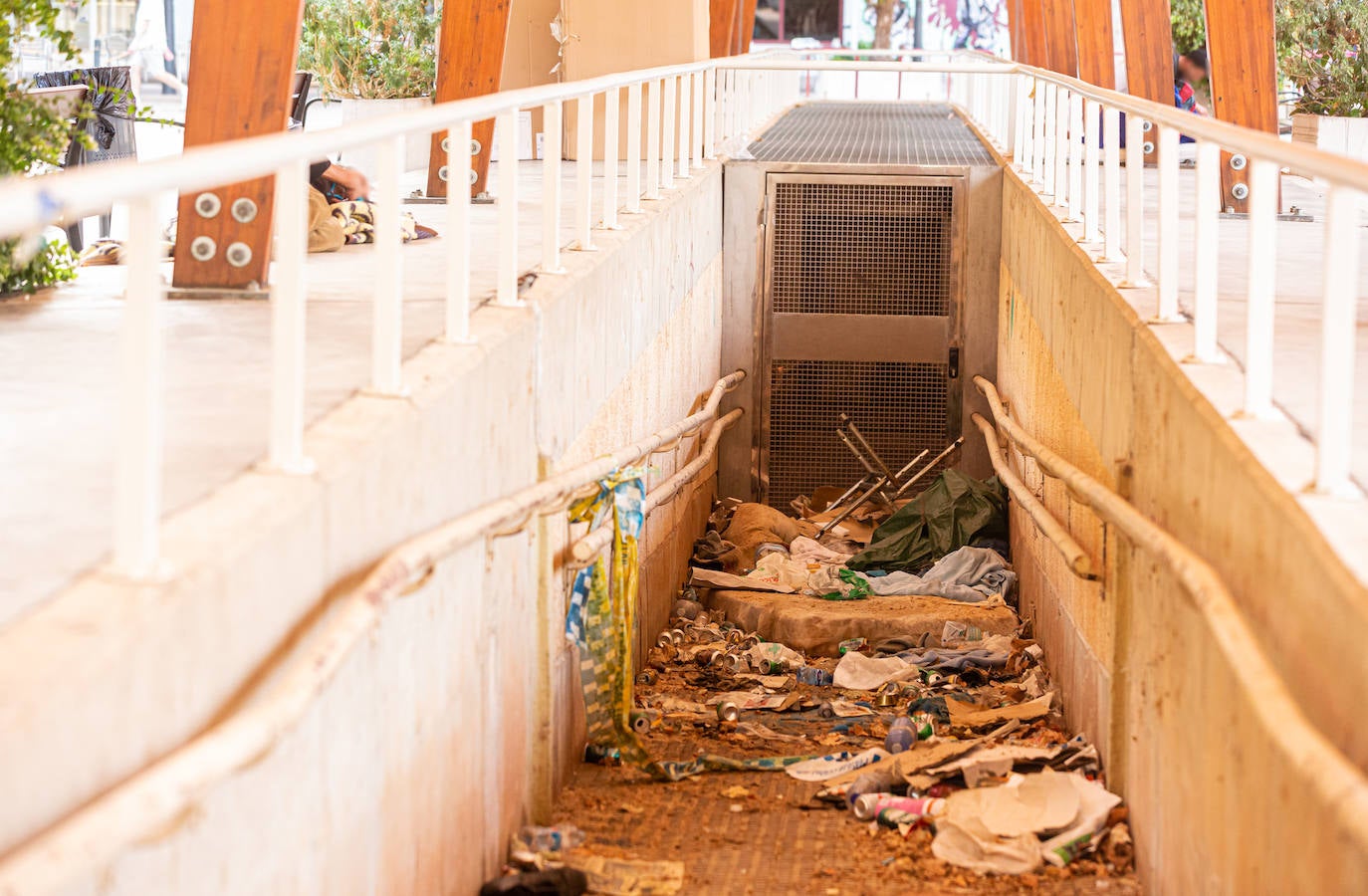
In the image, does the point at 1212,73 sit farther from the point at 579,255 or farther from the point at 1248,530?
the point at 1248,530

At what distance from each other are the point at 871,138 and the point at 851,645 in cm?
764

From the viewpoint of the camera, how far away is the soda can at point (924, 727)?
20.8 ft

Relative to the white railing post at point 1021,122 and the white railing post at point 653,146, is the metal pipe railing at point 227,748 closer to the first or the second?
the white railing post at point 653,146

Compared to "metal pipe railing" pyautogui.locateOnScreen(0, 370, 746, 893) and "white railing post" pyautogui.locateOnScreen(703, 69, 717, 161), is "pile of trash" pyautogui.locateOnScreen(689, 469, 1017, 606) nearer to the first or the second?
"white railing post" pyautogui.locateOnScreen(703, 69, 717, 161)

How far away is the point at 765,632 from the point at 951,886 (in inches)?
156

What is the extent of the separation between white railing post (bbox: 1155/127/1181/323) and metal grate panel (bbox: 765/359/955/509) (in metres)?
7.23

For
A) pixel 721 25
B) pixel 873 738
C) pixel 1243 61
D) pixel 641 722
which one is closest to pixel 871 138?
pixel 721 25

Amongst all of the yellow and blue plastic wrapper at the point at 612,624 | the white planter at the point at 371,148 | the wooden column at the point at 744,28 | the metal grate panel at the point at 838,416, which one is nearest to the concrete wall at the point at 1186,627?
the yellow and blue plastic wrapper at the point at 612,624

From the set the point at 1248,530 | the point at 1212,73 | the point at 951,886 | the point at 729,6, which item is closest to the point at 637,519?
the point at 951,886

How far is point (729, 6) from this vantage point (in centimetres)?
1794

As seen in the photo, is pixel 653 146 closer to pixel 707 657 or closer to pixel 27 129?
pixel 707 657

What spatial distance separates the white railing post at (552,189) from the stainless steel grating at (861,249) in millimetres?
6600

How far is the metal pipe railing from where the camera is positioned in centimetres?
192

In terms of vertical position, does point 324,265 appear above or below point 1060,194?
below
